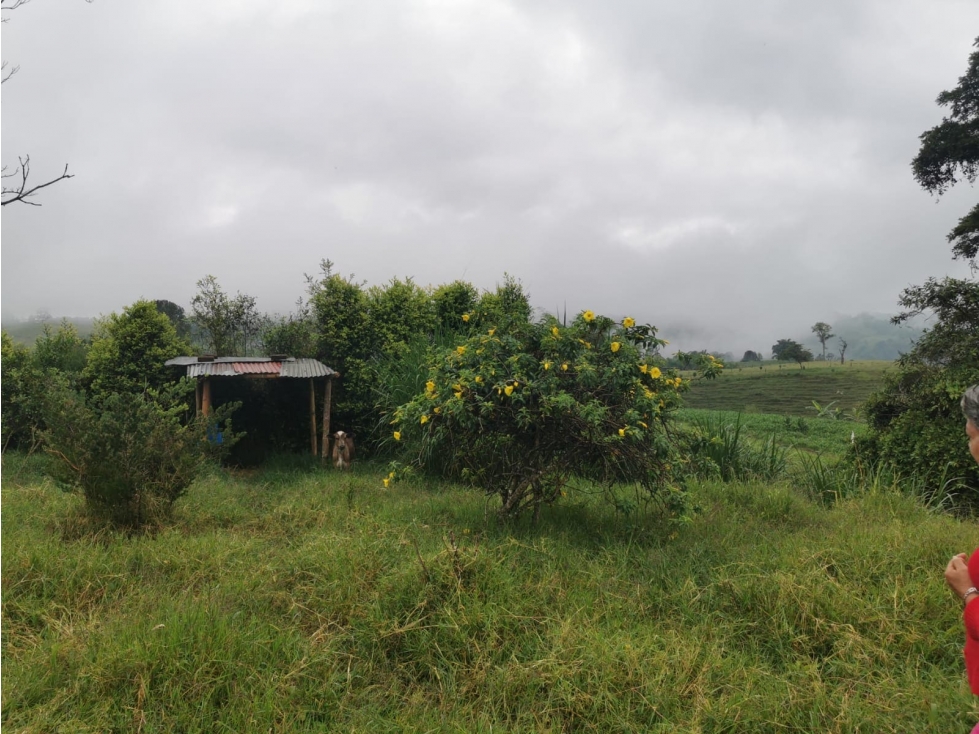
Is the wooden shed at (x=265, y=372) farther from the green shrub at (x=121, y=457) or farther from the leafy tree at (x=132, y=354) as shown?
the green shrub at (x=121, y=457)

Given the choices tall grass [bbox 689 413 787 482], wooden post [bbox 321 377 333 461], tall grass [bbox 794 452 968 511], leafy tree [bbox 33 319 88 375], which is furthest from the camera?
leafy tree [bbox 33 319 88 375]

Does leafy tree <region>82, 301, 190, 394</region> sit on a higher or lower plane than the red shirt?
higher

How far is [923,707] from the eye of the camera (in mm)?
2355

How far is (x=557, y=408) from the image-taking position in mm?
3658

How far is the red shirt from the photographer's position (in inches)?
59.7

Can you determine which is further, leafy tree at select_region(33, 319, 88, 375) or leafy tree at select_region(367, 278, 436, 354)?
leafy tree at select_region(33, 319, 88, 375)

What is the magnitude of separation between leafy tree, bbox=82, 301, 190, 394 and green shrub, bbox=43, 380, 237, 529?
4.28 metres

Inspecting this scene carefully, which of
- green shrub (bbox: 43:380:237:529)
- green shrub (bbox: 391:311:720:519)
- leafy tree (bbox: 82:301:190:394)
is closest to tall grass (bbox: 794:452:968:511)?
green shrub (bbox: 391:311:720:519)

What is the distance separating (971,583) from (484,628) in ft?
6.38

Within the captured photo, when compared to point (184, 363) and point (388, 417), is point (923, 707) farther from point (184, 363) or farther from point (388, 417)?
point (184, 363)

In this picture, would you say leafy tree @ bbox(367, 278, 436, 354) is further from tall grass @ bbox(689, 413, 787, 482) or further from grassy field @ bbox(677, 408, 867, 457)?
grassy field @ bbox(677, 408, 867, 457)

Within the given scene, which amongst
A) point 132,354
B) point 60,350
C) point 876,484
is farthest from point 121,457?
point 60,350

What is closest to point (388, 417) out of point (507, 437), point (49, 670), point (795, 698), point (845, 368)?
point (507, 437)

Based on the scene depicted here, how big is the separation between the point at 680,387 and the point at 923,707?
7.27ft
